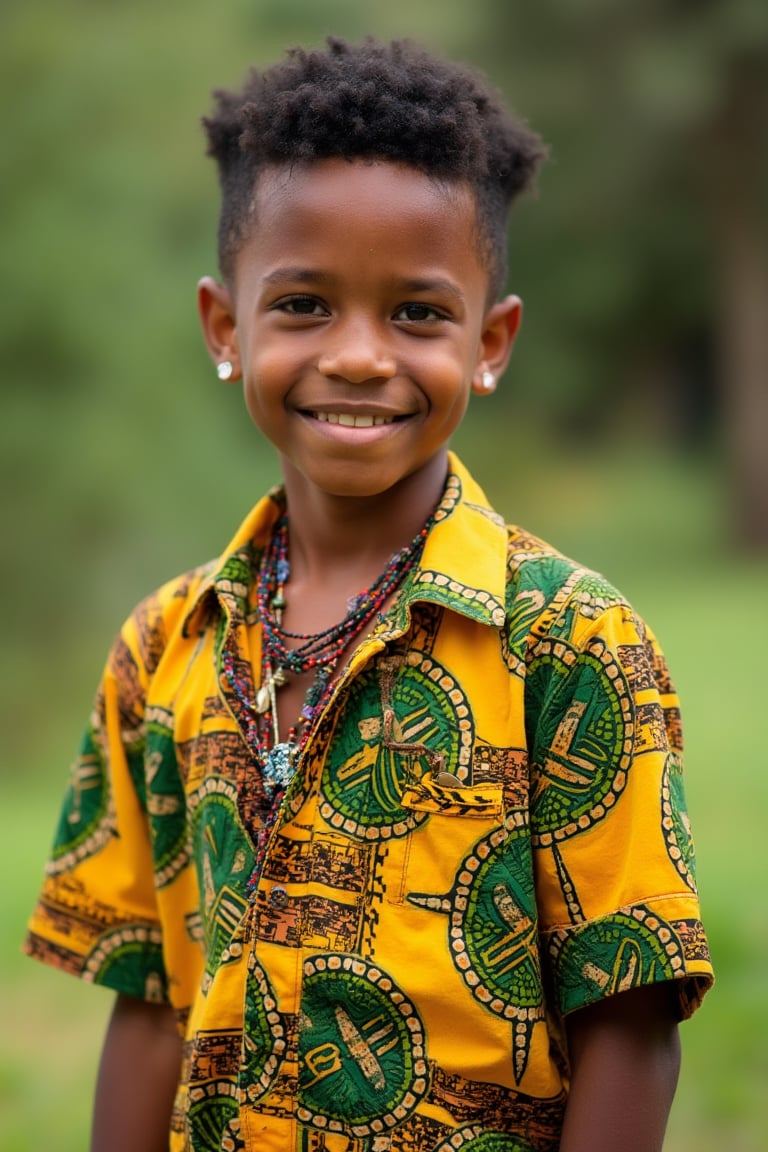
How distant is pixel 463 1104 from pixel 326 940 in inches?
8.8

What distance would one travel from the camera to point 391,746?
1.51 m

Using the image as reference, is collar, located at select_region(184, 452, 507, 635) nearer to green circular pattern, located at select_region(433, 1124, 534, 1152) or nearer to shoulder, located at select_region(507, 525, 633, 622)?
shoulder, located at select_region(507, 525, 633, 622)

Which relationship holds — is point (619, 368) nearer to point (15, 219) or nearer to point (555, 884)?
point (15, 219)

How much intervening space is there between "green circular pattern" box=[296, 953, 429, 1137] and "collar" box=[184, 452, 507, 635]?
1.33ft

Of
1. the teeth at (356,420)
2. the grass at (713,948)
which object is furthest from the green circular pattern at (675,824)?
the grass at (713,948)

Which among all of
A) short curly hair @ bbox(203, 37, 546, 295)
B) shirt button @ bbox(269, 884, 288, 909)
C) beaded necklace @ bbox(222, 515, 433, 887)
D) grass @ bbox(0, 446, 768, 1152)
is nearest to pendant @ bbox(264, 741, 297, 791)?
beaded necklace @ bbox(222, 515, 433, 887)

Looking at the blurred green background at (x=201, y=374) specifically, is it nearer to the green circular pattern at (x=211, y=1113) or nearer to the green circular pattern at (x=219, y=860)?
the green circular pattern at (x=219, y=860)

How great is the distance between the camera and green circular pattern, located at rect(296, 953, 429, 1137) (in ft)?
4.87

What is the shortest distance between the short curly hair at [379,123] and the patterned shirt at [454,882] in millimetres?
453

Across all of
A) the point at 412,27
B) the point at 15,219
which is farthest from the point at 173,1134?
the point at 412,27

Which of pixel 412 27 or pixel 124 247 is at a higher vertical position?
pixel 412 27

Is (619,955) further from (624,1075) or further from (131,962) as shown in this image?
(131,962)

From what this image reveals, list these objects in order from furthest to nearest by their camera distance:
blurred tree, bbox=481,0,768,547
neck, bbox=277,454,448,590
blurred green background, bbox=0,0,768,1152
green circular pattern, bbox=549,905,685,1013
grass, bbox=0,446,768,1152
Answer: blurred tree, bbox=481,0,768,547, blurred green background, bbox=0,0,768,1152, grass, bbox=0,446,768,1152, neck, bbox=277,454,448,590, green circular pattern, bbox=549,905,685,1013

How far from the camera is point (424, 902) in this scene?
148 centimetres
